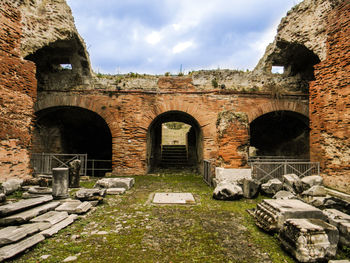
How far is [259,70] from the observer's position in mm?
10000

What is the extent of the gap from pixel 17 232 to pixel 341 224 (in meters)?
4.62

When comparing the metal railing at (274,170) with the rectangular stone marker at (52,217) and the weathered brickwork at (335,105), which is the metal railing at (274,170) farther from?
the rectangular stone marker at (52,217)

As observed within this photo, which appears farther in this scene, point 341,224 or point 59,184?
point 59,184

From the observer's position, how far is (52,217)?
140 inches

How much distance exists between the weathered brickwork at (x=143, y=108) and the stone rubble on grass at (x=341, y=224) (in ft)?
18.1

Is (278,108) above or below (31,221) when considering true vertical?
above

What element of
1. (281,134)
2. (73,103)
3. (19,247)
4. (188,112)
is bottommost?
(19,247)

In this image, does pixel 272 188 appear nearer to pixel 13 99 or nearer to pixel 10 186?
pixel 10 186

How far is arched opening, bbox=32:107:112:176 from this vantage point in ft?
31.7

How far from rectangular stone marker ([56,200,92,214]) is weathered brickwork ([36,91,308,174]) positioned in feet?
14.5

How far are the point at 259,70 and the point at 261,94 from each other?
5.03 ft

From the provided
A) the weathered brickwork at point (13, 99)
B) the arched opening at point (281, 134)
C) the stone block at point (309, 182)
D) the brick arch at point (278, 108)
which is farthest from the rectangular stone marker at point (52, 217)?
the arched opening at point (281, 134)

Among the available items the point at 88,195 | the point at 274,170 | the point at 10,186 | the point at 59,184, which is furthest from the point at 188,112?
the point at 10,186

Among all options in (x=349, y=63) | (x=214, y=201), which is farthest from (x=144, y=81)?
Result: (x=349, y=63)
